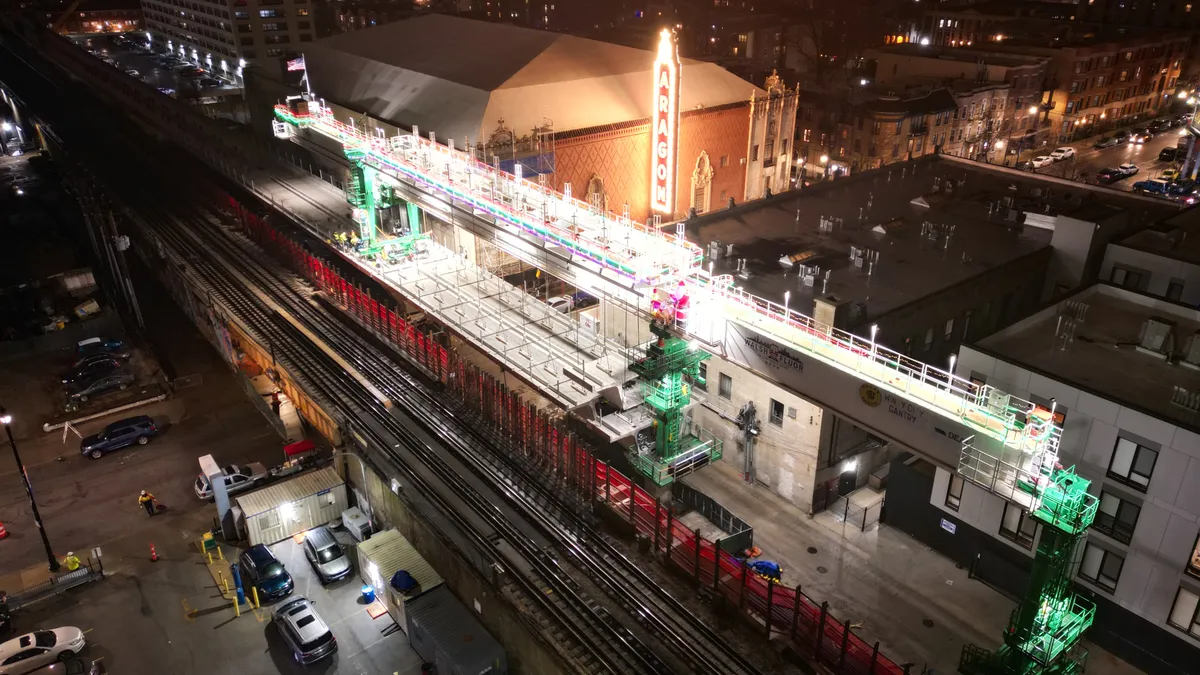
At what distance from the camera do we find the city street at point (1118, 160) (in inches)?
3410

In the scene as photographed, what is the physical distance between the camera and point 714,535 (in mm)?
33531

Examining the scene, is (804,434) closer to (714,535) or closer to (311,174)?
(714,535)

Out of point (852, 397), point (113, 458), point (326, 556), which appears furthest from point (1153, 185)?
point (113, 458)

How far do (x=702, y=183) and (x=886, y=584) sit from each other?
4184 cm

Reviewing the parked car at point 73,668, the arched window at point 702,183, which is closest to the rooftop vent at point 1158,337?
the arched window at point 702,183

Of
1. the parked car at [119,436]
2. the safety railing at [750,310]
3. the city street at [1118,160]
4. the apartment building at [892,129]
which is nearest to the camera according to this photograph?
the safety railing at [750,310]

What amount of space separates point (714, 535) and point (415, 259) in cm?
2539

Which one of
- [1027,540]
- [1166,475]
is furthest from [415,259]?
[1166,475]

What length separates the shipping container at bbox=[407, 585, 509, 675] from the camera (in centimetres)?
2738

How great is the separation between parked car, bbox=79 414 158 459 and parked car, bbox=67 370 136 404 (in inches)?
172

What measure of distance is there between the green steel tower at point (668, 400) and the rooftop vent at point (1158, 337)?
57.3ft

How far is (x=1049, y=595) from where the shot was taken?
78.1 ft

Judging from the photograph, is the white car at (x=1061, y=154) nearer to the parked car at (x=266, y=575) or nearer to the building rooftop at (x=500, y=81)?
the building rooftop at (x=500, y=81)

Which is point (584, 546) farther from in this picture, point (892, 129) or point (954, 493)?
point (892, 129)
